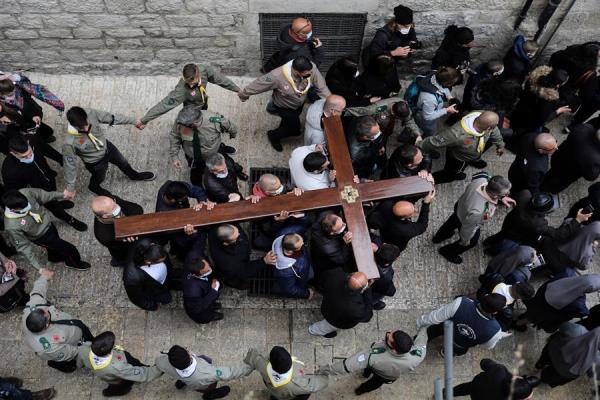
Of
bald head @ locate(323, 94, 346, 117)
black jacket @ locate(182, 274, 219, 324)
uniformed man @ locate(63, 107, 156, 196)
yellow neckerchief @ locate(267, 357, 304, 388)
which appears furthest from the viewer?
bald head @ locate(323, 94, 346, 117)

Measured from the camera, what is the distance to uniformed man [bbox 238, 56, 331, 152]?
260 inches

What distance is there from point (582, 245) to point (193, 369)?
4154mm

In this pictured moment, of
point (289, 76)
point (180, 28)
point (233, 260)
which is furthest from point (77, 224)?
point (289, 76)

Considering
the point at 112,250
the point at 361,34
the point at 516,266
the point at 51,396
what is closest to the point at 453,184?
the point at 516,266

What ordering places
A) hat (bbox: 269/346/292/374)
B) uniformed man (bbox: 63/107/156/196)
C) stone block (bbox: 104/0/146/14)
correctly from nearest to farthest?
hat (bbox: 269/346/292/374) → uniformed man (bbox: 63/107/156/196) → stone block (bbox: 104/0/146/14)

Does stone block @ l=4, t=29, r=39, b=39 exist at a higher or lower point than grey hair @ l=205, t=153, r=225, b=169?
higher

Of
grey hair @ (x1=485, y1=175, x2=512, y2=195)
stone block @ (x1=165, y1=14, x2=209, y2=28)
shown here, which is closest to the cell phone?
grey hair @ (x1=485, y1=175, x2=512, y2=195)

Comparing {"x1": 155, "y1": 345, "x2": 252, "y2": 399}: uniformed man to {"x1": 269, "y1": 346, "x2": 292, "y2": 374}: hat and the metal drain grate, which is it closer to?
{"x1": 269, "y1": 346, "x2": 292, "y2": 374}: hat

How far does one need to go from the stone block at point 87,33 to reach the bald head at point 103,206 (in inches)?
107

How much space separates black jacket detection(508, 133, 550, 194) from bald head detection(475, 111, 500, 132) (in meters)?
0.57

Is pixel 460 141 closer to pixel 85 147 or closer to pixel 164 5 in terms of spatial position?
pixel 164 5

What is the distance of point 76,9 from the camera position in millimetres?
7055

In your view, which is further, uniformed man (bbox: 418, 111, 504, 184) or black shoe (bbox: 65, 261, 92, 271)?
black shoe (bbox: 65, 261, 92, 271)

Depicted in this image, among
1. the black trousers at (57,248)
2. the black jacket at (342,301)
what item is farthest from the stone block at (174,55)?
the black jacket at (342,301)
